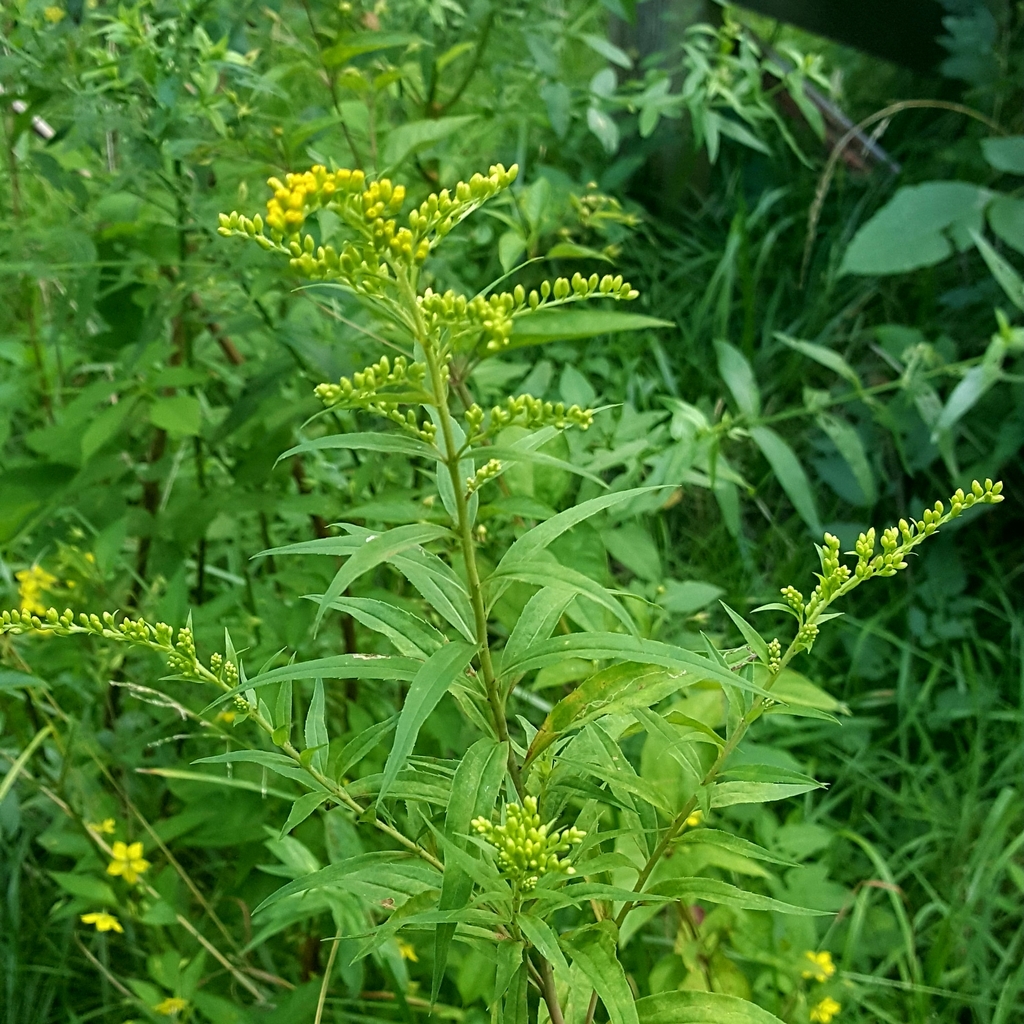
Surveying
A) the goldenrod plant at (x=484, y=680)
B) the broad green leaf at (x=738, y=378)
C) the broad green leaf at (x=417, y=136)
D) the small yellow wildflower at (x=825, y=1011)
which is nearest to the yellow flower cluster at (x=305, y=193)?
the goldenrod plant at (x=484, y=680)

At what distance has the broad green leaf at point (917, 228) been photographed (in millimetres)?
1639

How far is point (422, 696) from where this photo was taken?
0.39m

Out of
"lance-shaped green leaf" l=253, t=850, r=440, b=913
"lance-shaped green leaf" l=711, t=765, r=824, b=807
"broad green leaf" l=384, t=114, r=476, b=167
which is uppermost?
"broad green leaf" l=384, t=114, r=476, b=167

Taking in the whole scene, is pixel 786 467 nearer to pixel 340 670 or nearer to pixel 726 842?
pixel 726 842

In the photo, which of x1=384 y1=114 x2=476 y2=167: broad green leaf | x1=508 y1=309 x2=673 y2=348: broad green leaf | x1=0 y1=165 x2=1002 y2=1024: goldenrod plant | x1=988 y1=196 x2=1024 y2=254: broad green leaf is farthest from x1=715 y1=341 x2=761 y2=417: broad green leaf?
x1=988 y1=196 x2=1024 y2=254: broad green leaf

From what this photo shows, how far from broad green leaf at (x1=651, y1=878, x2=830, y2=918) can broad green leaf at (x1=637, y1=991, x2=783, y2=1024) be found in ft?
0.18

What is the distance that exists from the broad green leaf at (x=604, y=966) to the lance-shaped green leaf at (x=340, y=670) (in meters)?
0.17

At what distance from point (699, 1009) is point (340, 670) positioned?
29cm

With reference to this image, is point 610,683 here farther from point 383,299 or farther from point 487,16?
point 487,16

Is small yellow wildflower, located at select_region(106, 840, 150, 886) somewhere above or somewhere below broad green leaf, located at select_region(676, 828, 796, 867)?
below

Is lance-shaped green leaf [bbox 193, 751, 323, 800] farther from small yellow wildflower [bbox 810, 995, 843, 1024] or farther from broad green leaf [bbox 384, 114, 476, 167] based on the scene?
small yellow wildflower [bbox 810, 995, 843, 1024]

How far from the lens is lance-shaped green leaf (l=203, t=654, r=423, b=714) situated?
0.41m

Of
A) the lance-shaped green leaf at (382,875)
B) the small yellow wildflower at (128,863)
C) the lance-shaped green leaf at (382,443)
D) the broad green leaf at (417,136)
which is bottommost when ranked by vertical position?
the small yellow wildflower at (128,863)

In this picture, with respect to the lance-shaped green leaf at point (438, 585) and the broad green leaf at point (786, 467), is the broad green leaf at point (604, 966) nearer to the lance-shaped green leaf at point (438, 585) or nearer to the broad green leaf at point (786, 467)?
the lance-shaped green leaf at point (438, 585)
